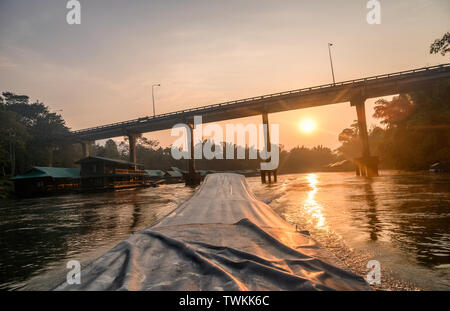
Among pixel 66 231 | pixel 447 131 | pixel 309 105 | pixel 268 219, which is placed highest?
pixel 309 105

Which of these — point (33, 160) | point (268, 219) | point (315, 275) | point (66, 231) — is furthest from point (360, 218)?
point (33, 160)

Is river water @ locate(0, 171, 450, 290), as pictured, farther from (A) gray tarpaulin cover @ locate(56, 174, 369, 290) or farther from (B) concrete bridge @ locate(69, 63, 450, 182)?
(B) concrete bridge @ locate(69, 63, 450, 182)

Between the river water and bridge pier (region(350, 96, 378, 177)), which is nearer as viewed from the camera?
the river water

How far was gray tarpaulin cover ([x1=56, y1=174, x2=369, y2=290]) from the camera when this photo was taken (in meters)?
2.66

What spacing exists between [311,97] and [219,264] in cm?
3749

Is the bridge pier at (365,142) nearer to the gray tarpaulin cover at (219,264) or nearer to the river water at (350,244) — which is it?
the river water at (350,244)

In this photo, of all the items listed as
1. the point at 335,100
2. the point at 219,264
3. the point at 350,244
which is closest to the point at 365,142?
the point at 335,100

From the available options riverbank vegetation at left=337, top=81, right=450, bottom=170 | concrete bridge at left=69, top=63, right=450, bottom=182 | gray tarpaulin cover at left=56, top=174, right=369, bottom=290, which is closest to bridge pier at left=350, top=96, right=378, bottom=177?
concrete bridge at left=69, top=63, right=450, bottom=182

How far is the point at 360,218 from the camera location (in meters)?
8.17

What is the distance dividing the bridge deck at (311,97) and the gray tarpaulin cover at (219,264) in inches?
1388

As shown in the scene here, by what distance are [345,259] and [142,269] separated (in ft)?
12.7

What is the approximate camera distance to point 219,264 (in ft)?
10.4

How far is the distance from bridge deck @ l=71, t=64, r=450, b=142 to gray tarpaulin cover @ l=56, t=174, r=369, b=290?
3525 cm
